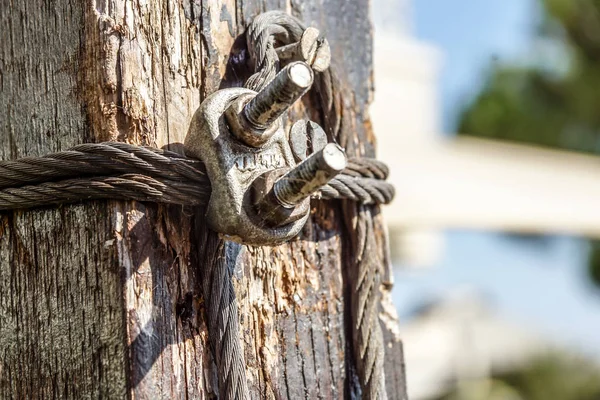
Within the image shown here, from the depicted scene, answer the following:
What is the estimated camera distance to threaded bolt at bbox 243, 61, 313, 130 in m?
1.00

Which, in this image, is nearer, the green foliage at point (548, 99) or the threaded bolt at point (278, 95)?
the threaded bolt at point (278, 95)

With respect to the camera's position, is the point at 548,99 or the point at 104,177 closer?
the point at 104,177

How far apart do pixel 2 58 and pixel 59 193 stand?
0.25 m

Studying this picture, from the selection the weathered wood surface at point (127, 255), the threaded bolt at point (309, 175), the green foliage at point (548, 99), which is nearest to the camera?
the threaded bolt at point (309, 175)

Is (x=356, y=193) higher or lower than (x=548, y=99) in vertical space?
lower

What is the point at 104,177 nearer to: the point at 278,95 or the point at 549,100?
the point at 278,95

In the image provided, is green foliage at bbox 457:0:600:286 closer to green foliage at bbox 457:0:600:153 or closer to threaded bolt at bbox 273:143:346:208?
green foliage at bbox 457:0:600:153

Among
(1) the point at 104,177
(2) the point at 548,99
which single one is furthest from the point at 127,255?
(2) the point at 548,99

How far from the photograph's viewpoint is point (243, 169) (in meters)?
1.13

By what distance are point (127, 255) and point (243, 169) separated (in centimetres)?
18

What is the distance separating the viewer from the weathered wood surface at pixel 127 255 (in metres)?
1.08

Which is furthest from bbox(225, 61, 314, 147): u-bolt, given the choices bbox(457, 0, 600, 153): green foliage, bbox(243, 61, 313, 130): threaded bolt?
bbox(457, 0, 600, 153): green foliage

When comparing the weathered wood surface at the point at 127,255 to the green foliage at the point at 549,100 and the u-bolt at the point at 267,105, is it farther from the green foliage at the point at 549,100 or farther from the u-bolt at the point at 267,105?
the green foliage at the point at 549,100

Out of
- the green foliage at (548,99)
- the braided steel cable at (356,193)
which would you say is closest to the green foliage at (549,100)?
the green foliage at (548,99)
